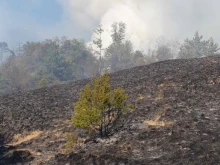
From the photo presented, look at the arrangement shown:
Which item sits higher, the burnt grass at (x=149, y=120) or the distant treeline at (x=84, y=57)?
the distant treeline at (x=84, y=57)

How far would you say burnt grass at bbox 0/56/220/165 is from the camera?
550 inches

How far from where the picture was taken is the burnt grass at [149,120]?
550 inches

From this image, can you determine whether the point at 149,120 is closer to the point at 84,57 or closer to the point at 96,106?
the point at 96,106

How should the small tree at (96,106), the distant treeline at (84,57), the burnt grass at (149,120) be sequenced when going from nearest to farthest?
the burnt grass at (149,120) < the small tree at (96,106) < the distant treeline at (84,57)

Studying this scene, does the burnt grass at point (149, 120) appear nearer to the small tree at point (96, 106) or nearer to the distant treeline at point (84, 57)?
the small tree at point (96, 106)

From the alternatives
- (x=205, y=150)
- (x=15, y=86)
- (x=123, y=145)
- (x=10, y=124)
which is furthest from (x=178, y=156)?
(x=15, y=86)

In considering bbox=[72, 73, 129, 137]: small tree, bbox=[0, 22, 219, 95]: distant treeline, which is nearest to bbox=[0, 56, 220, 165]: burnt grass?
bbox=[72, 73, 129, 137]: small tree

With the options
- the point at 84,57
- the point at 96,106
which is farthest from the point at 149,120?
the point at 84,57

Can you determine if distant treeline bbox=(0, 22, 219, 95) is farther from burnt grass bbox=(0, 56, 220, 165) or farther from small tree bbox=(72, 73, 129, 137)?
small tree bbox=(72, 73, 129, 137)

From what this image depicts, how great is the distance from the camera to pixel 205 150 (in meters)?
13.0

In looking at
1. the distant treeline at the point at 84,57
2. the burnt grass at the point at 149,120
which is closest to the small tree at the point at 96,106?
the burnt grass at the point at 149,120

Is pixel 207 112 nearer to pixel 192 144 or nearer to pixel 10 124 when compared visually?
pixel 192 144

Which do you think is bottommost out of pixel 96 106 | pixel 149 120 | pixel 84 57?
pixel 149 120

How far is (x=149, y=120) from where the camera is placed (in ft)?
61.4
